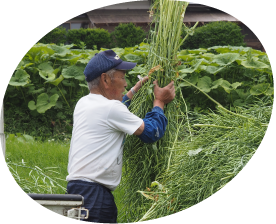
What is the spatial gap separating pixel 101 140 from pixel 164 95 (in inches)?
19.5

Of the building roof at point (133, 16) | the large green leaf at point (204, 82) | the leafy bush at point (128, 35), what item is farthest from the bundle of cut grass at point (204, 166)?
the building roof at point (133, 16)

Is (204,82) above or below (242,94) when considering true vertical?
above

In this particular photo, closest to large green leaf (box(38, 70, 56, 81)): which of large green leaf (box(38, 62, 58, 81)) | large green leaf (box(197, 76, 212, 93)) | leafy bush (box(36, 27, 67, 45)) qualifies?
large green leaf (box(38, 62, 58, 81))

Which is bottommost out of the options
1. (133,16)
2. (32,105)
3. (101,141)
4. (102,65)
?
(32,105)

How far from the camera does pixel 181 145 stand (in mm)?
2289

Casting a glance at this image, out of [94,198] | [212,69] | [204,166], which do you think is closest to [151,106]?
[204,166]

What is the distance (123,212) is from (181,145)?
694 millimetres

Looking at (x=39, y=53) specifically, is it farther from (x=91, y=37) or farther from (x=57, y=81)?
(x=91, y=37)

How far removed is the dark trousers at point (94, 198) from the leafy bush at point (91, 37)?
7.44 metres

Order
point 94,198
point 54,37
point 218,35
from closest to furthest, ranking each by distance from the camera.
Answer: point 94,198 → point 218,35 → point 54,37

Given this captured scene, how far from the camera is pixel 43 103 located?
556 centimetres

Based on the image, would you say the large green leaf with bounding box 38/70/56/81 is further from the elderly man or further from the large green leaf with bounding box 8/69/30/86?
the elderly man

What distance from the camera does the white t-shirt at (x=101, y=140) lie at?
Answer: 1.97 meters

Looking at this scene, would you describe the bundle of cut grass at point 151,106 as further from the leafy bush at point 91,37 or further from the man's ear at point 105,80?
the leafy bush at point 91,37
